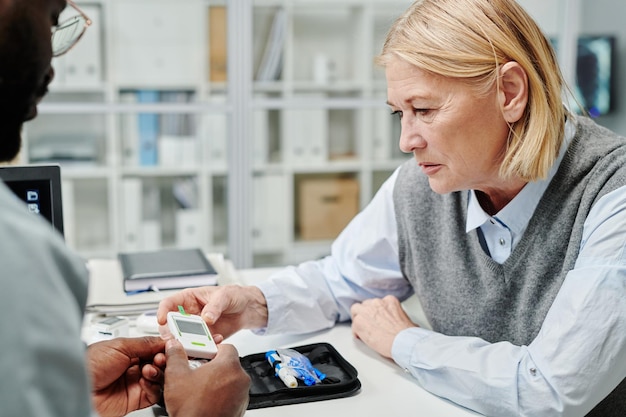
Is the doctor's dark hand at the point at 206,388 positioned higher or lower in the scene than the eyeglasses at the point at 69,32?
lower

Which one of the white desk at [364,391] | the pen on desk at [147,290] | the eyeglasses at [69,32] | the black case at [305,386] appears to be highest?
the eyeglasses at [69,32]

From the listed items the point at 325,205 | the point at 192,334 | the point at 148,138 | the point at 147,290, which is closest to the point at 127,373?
the point at 192,334

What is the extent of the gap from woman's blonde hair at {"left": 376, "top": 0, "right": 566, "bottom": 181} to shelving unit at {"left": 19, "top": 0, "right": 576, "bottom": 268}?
2.50 meters

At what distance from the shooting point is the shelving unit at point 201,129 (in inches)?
144

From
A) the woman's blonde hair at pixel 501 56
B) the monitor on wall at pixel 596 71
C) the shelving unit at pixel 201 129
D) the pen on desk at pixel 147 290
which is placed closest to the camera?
the woman's blonde hair at pixel 501 56

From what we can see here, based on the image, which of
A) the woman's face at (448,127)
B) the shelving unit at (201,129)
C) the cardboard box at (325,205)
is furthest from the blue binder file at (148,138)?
the woman's face at (448,127)

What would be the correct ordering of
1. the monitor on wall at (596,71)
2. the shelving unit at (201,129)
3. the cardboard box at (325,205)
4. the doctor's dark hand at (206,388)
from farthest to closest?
the monitor on wall at (596,71)
the cardboard box at (325,205)
the shelving unit at (201,129)
the doctor's dark hand at (206,388)

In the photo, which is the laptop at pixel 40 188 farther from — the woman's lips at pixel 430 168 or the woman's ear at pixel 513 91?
the woman's ear at pixel 513 91

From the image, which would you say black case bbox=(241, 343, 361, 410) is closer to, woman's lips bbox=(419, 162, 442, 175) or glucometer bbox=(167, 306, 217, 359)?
glucometer bbox=(167, 306, 217, 359)

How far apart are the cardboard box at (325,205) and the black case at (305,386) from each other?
286 cm

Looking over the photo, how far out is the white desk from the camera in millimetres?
970

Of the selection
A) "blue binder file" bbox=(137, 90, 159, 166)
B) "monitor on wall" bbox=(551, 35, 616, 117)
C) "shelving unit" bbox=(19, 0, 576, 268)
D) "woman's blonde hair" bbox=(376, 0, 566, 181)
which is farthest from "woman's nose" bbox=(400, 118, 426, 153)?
"monitor on wall" bbox=(551, 35, 616, 117)

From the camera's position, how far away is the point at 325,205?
13.3 ft

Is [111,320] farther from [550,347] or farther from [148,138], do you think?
[148,138]
